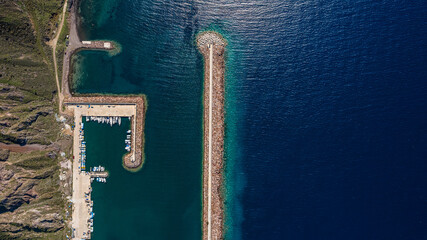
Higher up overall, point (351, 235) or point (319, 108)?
point (319, 108)

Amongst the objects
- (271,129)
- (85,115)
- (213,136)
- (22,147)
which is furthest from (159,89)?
(22,147)

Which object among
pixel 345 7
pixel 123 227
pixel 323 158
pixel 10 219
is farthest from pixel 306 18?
pixel 10 219

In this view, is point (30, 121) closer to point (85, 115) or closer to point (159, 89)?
point (85, 115)

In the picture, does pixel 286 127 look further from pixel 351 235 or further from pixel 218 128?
pixel 351 235

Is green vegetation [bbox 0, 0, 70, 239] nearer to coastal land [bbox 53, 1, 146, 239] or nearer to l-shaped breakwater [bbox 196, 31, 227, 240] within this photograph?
coastal land [bbox 53, 1, 146, 239]

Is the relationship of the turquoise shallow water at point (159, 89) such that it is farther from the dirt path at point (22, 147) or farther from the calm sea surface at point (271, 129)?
the dirt path at point (22, 147)

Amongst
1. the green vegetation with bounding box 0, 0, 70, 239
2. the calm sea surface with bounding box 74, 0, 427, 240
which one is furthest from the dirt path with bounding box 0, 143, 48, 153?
the calm sea surface with bounding box 74, 0, 427, 240
